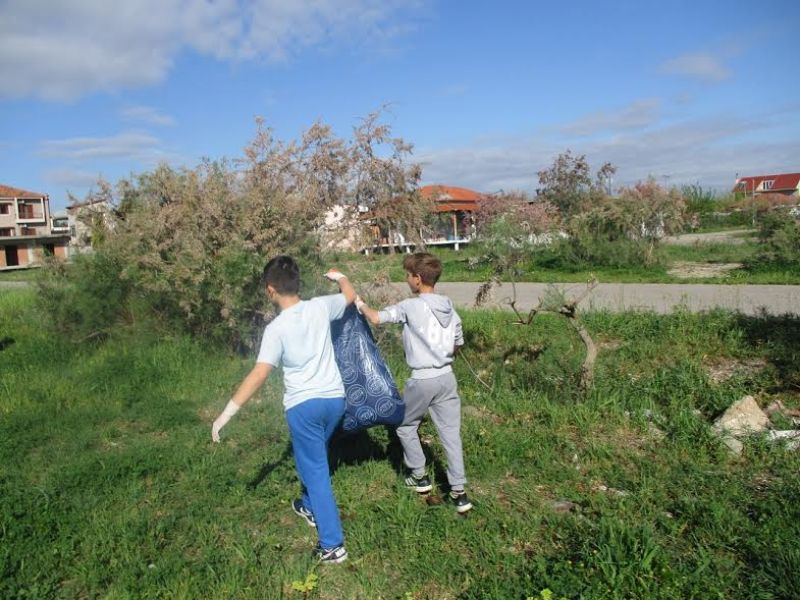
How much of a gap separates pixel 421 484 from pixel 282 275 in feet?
5.46

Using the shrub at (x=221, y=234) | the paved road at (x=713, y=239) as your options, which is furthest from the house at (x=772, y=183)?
the shrub at (x=221, y=234)

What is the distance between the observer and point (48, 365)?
807 centimetres

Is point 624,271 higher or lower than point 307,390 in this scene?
higher

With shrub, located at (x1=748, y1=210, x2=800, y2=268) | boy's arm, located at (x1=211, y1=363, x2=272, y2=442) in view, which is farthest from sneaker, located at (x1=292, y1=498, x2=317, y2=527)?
shrub, located at (x1=748, y1=210, x2=800, y2=268)

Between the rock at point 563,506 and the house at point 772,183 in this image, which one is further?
the house at point 772,183

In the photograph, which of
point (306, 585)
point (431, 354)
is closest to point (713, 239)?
point (431, 354)

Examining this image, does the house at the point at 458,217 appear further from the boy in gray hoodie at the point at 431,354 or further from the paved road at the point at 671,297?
the boy in gray hoodie at the point at 431,354

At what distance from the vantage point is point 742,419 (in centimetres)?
492

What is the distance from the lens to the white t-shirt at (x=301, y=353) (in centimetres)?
340

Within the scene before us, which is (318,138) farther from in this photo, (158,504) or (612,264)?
(612,264)

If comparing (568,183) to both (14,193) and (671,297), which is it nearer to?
(671,297)

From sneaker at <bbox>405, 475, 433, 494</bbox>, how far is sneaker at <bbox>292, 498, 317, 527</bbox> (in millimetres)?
680

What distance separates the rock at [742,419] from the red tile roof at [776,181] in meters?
87.7

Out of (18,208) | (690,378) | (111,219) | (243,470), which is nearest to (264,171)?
(111,219)
